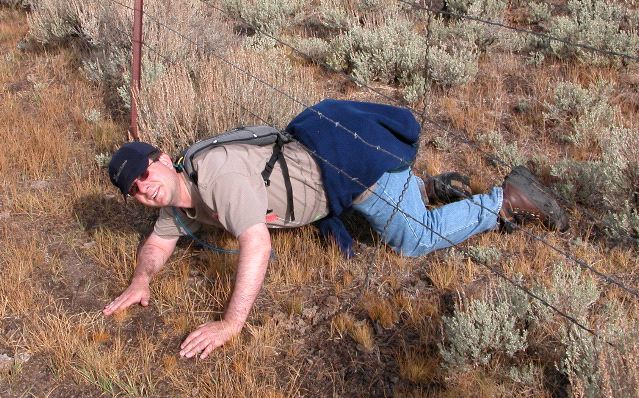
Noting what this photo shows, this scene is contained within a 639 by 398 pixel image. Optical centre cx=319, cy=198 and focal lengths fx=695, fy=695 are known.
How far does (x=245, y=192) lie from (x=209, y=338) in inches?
28.5

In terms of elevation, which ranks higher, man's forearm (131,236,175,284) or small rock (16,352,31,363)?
man's forearm (131,236,175,284)

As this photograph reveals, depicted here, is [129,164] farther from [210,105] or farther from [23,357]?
[210,105]

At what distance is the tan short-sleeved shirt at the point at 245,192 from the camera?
3156mm

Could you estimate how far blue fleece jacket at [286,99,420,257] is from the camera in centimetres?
357

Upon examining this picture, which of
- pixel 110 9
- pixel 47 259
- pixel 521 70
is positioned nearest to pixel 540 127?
pixel 521 70

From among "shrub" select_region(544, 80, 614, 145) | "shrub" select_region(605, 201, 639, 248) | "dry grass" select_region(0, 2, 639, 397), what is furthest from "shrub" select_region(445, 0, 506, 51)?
"shrub" select_region(605, 201, 639, 248)

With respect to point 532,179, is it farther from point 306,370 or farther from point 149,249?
point 149,249

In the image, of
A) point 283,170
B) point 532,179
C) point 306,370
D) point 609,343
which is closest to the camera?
point 609,343

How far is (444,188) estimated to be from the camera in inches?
171

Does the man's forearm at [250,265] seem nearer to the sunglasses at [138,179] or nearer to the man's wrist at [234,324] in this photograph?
the man's wrist at [234,324]

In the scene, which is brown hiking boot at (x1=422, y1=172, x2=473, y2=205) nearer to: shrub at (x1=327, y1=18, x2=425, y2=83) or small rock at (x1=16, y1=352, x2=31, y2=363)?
shrub at (x1=327, y1=18, x2=425, y2=83)

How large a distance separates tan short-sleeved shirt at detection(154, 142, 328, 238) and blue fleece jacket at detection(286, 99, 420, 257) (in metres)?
0.09

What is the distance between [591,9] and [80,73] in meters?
5.02

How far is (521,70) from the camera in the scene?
6.15m
